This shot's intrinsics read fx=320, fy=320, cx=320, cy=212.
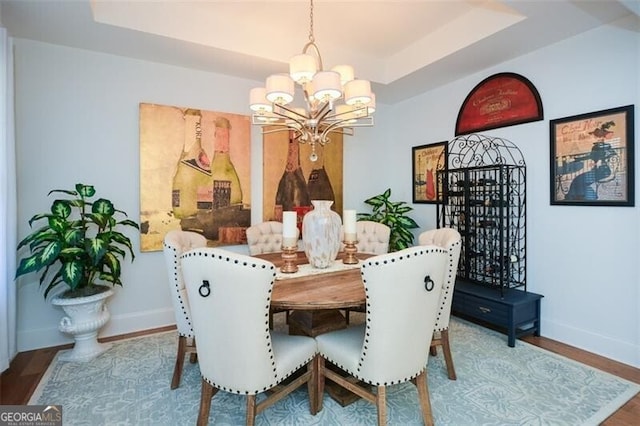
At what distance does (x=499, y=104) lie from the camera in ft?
11.2

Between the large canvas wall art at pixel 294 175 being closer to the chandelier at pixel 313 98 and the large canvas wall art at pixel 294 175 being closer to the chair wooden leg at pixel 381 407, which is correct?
the chandelier at pixel 313 98

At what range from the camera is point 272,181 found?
389cm

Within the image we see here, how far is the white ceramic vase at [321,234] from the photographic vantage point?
7.61ft

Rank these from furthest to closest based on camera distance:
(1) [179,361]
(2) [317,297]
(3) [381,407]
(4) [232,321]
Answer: (1) [179,361] < (2) [317,297] < (3) [381,407] < (4) [232,321]

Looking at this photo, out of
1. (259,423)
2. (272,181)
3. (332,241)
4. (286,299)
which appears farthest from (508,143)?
(259,423)

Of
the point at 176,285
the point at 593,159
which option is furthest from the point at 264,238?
the point at 593,159

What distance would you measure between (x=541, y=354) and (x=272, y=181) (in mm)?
3133

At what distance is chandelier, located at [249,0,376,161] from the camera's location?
2.11 meters

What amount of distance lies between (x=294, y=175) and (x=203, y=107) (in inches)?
50.7

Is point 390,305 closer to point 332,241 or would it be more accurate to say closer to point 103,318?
point 332,241

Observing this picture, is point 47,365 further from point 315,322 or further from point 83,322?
point 315,322

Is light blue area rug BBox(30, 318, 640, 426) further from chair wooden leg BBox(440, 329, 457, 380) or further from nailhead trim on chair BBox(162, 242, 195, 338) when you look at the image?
nailhead trim on chair BBox(162, 242, 195, 338)

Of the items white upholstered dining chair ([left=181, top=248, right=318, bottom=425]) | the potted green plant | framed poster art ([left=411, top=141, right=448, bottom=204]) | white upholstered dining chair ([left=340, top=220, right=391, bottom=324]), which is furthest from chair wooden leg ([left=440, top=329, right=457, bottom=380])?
the potted green plant

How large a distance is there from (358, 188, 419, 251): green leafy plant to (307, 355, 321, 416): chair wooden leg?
2.36m
